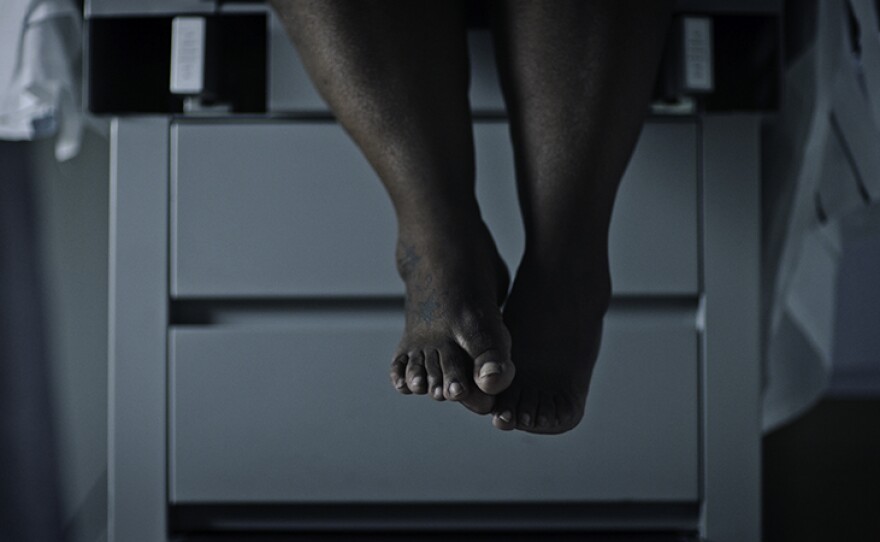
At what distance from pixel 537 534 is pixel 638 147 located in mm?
403

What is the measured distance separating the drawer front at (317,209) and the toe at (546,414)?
24cm

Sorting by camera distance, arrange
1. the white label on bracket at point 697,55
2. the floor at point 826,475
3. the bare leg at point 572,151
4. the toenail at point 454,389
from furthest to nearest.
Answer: the floor at point 826,475
the white label on bracket at point 697,55
the bare leg at point 572,151
the toenail at point 454,389

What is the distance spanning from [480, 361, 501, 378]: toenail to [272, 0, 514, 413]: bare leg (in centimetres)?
6

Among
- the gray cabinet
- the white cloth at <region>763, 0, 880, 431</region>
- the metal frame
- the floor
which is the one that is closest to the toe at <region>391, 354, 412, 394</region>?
the gray cabinet

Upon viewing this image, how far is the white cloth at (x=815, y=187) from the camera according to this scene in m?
0.85

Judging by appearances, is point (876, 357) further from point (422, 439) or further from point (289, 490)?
point (289, 490)

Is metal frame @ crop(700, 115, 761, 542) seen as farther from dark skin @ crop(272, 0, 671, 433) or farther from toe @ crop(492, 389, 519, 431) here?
toe @ crop(492, 389, 519, 431)

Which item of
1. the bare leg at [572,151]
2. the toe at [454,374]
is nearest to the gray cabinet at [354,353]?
the bare leg at [572,151]

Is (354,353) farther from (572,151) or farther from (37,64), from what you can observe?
(37,64)

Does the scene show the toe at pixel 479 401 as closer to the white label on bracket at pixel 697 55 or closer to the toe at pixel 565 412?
the toe at pixel 565 412

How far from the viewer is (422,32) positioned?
71 cm

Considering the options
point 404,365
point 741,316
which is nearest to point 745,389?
point 741,316

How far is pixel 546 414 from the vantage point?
24.3 inches

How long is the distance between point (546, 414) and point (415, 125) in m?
0.26
